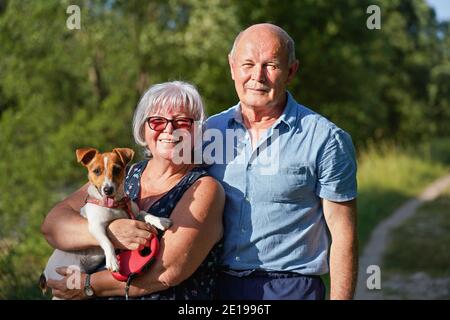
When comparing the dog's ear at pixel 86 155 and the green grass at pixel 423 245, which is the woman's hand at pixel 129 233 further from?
the green grass at pixel 423 245

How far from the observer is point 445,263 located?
1045 cm

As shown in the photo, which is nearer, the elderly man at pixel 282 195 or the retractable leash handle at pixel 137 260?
the retractable leash handle at pixel 137 260

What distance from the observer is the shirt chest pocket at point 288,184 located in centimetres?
345

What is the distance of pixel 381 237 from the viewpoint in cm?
1270

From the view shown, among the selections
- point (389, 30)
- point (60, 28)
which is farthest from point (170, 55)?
point (389, 30)

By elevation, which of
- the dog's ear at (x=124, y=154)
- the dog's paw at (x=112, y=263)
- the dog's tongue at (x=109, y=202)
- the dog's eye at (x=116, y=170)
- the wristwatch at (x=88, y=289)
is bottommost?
the wristwatch at (x=88, y=289)

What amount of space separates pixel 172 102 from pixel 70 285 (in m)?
0.98

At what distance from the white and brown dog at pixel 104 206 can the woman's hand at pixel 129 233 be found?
0.11ft

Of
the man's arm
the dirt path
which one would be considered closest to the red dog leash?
the man's arm

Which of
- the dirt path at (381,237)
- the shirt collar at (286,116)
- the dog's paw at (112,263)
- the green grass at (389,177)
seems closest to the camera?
the dog's paw at (112,263)

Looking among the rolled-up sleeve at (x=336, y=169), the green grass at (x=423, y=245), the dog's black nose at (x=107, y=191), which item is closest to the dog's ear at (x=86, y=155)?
the dog's black nose at (x=107, y=191)

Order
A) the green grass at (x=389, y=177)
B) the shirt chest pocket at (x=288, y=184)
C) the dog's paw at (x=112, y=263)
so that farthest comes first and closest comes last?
the green grass at (x=389, y=177), the shirt chest pocket at (x=288, y=184), the dog's paw at (x=112, y=263)

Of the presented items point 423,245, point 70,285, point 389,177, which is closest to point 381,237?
point 423,245
